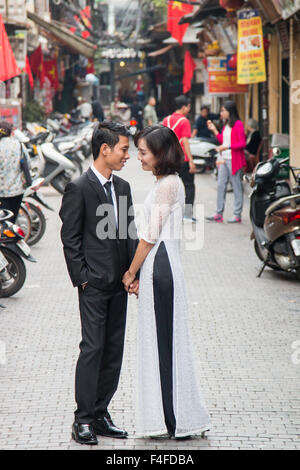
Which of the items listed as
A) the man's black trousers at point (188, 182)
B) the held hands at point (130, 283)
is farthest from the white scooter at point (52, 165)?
the held hands at point (130, 283)

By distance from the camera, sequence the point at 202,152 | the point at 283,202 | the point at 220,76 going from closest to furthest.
A: the point at 283,202, the point at 220,76, the point at 202,152

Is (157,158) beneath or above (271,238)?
above

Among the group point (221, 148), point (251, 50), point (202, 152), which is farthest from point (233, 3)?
point (221, 148)

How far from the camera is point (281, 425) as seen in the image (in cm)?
519

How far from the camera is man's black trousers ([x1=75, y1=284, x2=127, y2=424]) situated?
479cm

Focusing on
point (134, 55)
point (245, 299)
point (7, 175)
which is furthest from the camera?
point (134, 55)

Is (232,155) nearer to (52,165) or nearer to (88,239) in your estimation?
(52,165)

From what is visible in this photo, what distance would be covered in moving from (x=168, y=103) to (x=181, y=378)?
131ft

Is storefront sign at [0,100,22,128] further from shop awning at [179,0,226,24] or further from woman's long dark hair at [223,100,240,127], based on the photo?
woman's long dark hair at [223,100,240,127]

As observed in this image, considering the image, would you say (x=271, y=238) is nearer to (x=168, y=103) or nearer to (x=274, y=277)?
(x=274, y=277)

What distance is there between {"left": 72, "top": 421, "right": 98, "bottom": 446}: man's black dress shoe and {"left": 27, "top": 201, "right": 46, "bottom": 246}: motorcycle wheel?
7503 millimetres

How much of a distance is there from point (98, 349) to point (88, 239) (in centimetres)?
60

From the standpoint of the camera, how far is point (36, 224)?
12.3m
